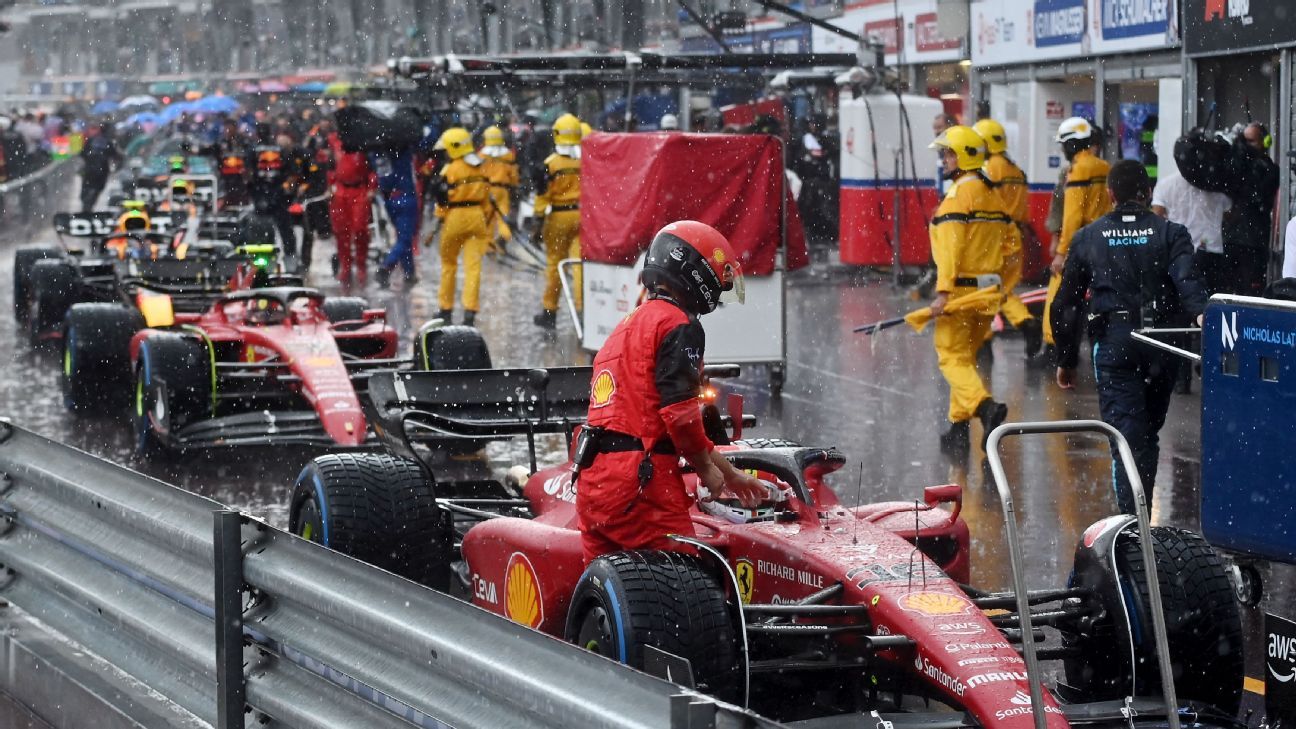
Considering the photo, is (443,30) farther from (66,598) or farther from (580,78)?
(66,598)

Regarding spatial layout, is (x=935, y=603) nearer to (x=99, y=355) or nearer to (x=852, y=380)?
(x=99, y=355)

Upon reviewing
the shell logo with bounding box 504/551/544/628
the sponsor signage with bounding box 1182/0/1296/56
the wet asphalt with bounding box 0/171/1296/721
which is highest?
the sponsor signage with bounding box 1182/0/1296/56

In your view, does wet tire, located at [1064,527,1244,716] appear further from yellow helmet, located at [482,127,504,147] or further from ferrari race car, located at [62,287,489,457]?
yellow helmet, located at [482,127,504,147]

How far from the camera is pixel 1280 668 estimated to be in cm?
568

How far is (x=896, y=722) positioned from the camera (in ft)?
17.2

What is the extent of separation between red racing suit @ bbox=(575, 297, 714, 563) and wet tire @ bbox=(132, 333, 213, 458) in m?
6.06

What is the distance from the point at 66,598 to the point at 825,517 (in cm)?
247

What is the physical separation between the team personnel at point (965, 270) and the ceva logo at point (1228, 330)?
12.8 ft

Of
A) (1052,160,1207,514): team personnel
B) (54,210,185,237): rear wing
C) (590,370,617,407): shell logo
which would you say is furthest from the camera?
(54,210,185,237): rear wing

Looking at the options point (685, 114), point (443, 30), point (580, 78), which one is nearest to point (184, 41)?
point (443, 30)

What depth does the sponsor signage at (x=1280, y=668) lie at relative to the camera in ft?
18.5

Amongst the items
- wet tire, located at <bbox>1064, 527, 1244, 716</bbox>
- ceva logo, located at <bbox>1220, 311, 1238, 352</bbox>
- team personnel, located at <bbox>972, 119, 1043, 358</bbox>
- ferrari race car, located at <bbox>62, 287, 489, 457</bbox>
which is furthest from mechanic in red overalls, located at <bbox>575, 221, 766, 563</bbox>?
team personnel, located at <bbox>972, 119, 1043, 358</bbox>

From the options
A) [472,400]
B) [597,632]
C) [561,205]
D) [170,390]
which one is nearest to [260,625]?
[597,632]

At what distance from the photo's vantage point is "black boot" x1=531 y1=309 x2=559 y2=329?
62.6 feet
